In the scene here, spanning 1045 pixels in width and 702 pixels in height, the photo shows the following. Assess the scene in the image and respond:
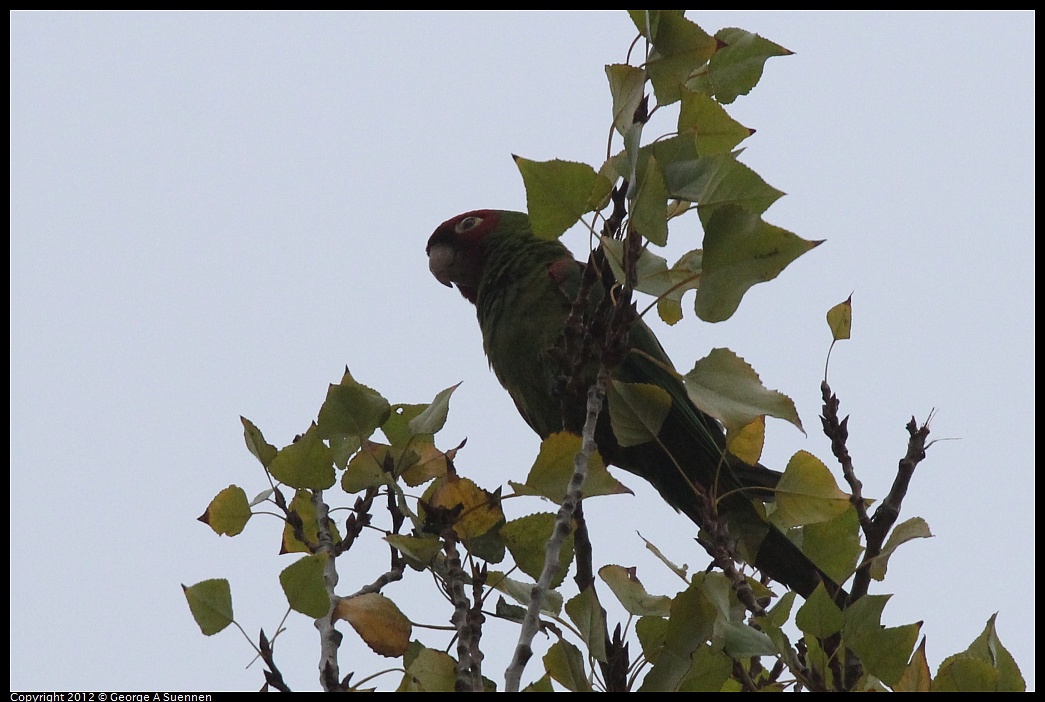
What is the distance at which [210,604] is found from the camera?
7.22ft

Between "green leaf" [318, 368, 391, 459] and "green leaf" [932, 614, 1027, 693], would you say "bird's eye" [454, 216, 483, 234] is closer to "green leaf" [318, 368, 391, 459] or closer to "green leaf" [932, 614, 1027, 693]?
"green leaf" [318, 368, 391, 459]

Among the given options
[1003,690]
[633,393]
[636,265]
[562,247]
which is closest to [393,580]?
[633,393]

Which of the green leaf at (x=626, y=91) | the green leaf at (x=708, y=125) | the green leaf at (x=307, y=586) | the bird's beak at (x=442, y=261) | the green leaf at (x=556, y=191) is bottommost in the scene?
the green leaf at (x=307, y=586)

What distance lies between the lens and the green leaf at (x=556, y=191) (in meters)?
2.18

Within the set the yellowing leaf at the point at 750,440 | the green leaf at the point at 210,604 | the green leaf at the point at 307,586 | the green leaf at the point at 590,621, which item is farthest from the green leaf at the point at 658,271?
the green leaf at the point at 210,604

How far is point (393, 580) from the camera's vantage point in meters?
2.52

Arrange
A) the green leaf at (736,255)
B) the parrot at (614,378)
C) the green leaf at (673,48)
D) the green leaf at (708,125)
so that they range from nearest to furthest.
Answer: the green leaf at (736,255)
the green leaf at (708,125)
the green leaf at (673,48)
the parrot at (614,378)

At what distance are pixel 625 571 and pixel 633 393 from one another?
0.53m

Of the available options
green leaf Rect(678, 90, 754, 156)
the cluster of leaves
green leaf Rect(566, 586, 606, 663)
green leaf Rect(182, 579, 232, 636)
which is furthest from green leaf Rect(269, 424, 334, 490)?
green leaf Rect(678, 90, 754, 156)

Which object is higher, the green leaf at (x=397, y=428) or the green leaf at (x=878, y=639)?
the green leaf at (x=397, y=428)

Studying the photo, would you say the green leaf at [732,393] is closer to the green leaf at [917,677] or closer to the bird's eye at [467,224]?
the green leaf at [917,677]

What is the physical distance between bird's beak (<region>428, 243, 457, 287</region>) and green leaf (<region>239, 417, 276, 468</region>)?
231 cm

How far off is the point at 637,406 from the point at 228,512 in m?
1.15

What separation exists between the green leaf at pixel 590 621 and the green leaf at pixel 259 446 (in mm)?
901
